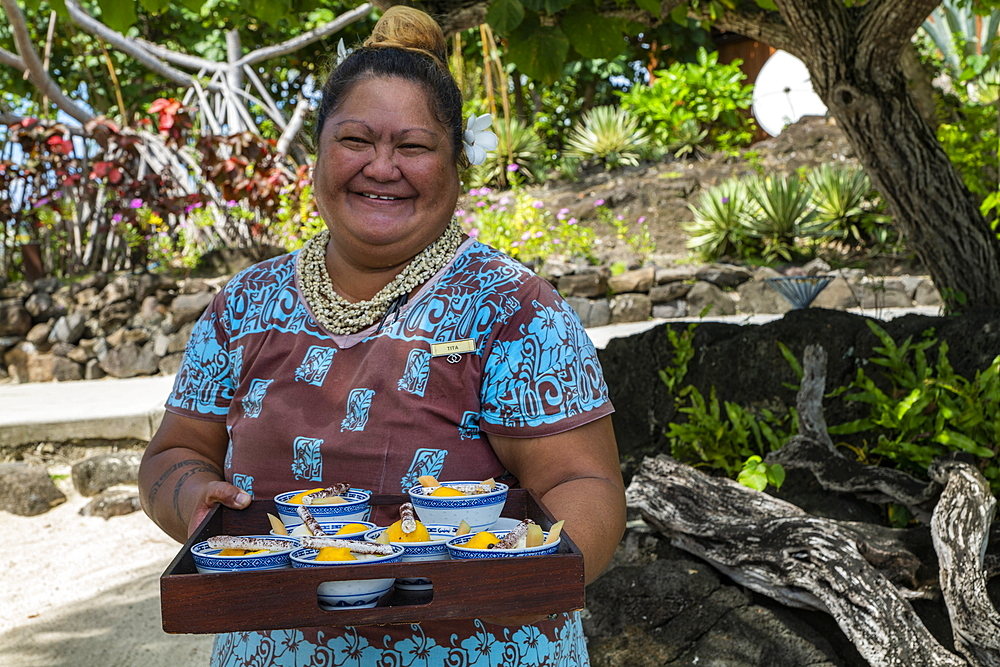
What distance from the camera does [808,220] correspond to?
10.5 m

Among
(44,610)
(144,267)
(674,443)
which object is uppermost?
(144,267)

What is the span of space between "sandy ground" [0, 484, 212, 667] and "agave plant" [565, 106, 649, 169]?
33.9 feet

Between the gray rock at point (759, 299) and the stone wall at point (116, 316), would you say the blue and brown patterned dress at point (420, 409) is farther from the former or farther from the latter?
the gray rock at point (759, 299)

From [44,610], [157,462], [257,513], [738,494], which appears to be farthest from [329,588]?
[44,610]

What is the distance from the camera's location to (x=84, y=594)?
403 cm

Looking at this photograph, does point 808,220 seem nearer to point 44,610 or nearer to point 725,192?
point 725,192

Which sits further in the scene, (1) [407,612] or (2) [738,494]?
(2) [738,494]

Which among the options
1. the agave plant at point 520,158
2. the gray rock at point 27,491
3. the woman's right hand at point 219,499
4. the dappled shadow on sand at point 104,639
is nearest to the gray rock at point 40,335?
the gray rock at point 27,491

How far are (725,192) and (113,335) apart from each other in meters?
7.19

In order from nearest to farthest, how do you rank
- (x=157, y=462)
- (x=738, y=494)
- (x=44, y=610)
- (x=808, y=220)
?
(x=157, y=462) → (x=738, y=494) → (x=44, y=610) → (x=808, y=220)

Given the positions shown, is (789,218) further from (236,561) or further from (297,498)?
(236,561)

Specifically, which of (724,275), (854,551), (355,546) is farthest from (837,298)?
(355,546)

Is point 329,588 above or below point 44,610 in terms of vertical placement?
above

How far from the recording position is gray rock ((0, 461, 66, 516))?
202 inches
